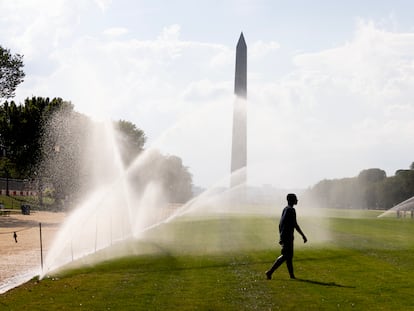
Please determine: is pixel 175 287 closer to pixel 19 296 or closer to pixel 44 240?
pixel 19 296

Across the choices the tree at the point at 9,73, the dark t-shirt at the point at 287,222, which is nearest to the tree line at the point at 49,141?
the tree at the point at 9,73

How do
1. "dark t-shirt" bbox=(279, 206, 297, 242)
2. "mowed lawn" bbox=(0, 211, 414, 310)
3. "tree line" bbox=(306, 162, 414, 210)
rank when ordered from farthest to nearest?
"tree line" bbox=(306, 162, 414, 210) → "dark t-shirt" bbox=(279, 206, 297, 242) → "mowed lawn" bbox=(0, 211, 414, 310)

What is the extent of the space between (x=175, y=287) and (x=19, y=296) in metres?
4.14

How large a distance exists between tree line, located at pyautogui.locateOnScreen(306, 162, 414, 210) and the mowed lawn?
121m

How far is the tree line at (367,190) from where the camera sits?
14612 cm

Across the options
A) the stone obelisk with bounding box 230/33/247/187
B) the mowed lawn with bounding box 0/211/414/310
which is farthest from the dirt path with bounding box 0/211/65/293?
the stone obelisk with bounding box 230/33/247/187

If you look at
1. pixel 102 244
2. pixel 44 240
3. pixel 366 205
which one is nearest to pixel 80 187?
pixel 44 240

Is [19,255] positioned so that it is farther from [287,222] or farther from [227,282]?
[287,222]

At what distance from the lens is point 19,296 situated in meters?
A: 16.9

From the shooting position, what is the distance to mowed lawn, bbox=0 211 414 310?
15430 millimetres

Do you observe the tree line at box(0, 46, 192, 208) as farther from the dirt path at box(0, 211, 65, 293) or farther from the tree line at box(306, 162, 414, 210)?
the tree line at box(306, 162, 414, 210)

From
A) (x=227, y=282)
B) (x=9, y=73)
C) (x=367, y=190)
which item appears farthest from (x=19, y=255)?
(x=367, y=190)

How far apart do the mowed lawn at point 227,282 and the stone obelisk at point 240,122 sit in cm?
4789

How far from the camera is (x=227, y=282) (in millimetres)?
18719
